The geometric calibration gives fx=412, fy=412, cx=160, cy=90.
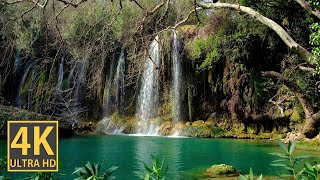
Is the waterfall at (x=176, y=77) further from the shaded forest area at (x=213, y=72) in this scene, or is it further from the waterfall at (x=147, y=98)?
the waterfall at (x=147, y=98)

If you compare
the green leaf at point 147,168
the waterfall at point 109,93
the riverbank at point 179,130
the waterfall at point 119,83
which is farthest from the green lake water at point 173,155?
the green leaf at point 147,168

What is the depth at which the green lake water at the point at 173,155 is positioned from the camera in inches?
382

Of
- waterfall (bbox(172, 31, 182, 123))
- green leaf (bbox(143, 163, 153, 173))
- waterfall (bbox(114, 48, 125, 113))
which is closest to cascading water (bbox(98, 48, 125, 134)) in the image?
waterfall (bbox(114, 48, 125, 113))

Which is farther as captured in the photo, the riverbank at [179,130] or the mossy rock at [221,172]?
the riverbank at [179,130]

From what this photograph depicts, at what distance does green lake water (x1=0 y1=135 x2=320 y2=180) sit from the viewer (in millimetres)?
9711

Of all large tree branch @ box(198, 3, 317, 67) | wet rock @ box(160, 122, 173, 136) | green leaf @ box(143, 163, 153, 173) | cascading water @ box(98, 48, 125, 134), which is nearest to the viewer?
green leaf @ box(143, 163, 153, 173)

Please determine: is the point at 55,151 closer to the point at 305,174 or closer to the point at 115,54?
the point at 305,174

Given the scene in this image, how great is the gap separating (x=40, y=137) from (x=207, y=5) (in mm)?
7166

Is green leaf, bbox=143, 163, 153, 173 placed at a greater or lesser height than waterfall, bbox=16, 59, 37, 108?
lesser

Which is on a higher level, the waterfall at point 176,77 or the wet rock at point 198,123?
the waterfall at point 176,77

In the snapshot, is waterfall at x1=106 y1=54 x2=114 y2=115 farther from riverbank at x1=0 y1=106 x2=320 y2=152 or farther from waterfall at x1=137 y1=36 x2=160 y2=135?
waterfall at x1=137 y1=36 x2=160 y2=135

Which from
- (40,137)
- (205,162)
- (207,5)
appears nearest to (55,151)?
(40,137)

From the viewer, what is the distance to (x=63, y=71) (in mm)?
23484

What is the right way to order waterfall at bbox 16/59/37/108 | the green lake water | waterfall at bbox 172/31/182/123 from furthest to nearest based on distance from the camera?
1. waterfall at bbox 16/59/37/108
2. waterfall at bbox 172/31/182/123
3. the green lake water
